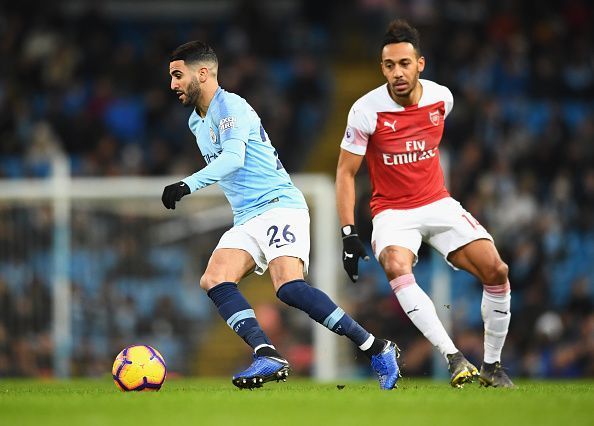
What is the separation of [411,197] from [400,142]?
1.25 feet

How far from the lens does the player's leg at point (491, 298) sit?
8.42 meters

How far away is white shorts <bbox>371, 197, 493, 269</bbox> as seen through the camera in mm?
8492

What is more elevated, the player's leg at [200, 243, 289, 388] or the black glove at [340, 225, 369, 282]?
the black glove at [340, 225, 369, 282]

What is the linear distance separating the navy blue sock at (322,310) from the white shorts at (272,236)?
296 millimetres

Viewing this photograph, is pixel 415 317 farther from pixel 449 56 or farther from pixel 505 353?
pixel 449 56

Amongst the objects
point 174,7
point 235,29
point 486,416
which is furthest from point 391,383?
point 174,7

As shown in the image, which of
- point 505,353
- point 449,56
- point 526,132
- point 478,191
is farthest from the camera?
point 449,56

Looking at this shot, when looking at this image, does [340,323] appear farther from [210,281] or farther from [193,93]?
[193,93]

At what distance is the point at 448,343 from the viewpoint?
26.9 ft

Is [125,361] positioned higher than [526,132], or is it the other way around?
[526,132]

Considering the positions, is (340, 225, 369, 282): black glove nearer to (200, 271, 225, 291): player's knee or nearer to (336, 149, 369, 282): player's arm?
(336, 149, 369, 282): player's arm

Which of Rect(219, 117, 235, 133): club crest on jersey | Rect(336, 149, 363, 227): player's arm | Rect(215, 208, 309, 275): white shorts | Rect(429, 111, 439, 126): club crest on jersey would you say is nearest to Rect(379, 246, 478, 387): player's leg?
Rect(336, 149, 363, 227): player's arm

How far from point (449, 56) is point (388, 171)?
10173mm

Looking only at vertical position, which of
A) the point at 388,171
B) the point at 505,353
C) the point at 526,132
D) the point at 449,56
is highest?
the point at 449,56
